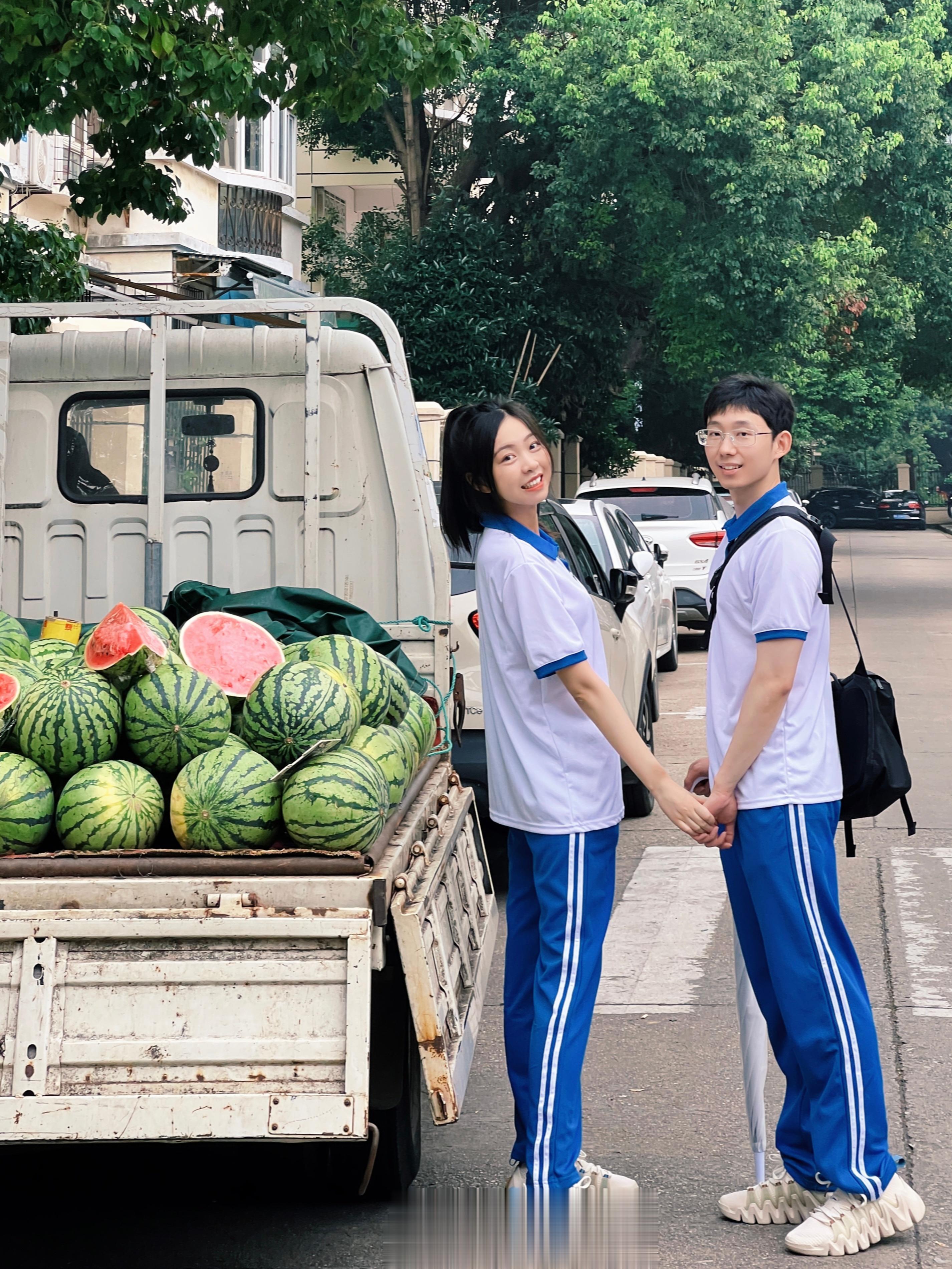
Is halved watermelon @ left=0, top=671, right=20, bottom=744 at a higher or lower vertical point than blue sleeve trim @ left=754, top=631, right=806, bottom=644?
lower

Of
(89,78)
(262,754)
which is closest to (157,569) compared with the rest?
(262,754)

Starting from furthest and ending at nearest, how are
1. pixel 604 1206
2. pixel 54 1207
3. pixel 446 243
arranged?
pixel 446 243, pixel 54 1207, pixel 604 1206

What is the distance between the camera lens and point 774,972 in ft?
12.2

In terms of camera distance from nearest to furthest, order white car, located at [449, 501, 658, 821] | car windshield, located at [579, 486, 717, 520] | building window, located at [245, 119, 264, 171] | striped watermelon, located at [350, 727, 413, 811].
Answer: striped watermelon, located at [350, 727, 413, 811], white car, located at [449, 501, 658, 821], car windshield, located at [579, 486, 717, 520], building window, located at [245, 119, 264, 171]

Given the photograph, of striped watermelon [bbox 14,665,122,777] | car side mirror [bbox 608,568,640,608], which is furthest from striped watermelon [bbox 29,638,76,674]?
car side mirror [bbox 608,568,640,608]

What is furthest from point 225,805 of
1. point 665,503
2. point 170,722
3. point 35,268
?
point 665,503

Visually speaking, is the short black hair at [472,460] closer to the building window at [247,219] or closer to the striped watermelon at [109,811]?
the striped watermelon at [109,811]

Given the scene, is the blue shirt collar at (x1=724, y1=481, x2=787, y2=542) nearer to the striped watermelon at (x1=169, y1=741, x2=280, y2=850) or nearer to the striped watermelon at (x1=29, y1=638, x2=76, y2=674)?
the striped watermelon at (x1=169, y1=741, x2=280, y2=850)

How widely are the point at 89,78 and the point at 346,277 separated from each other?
21.7m

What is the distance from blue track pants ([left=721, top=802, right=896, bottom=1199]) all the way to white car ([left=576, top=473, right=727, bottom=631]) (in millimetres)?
13755

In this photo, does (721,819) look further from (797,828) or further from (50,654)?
(50,654)

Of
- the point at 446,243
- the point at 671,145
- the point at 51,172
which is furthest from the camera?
the point at 446,243

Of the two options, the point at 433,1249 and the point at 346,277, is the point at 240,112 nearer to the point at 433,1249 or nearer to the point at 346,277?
the point at 433,1249

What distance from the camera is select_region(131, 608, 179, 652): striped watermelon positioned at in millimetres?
4211
